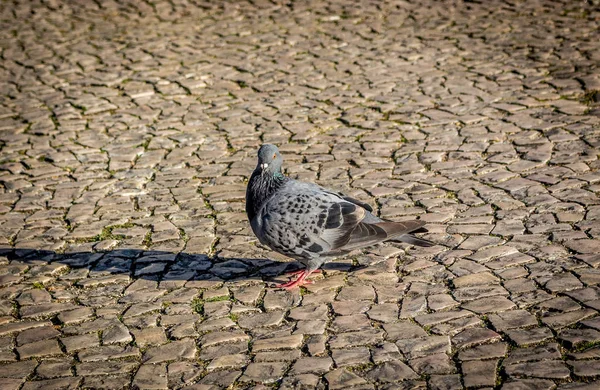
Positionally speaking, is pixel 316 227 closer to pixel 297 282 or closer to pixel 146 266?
pixel 297 282

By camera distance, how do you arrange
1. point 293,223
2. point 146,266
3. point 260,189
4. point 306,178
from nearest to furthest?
point 293,223 < point 260,189 < point 146,266 < point 306,178

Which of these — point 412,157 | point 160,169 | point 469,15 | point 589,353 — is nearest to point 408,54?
point 469,15

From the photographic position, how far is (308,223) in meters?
5.84

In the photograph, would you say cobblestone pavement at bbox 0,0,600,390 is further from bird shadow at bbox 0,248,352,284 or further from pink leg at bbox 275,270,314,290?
pink leg at bbox 275,270,314,290

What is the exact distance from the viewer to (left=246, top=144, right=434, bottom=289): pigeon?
5.83 metres

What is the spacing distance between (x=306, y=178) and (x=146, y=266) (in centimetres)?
209

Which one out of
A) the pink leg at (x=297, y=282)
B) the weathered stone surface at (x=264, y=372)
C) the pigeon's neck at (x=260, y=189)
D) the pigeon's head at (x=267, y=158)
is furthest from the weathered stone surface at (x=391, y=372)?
the pigeon's head at (x=267, y=158)

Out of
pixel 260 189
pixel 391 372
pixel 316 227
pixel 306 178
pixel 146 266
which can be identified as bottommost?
pixel 146 266

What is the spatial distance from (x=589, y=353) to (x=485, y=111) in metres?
4.67

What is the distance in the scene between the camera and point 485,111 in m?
9.03

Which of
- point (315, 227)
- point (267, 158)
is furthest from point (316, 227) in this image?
point (267, 158)

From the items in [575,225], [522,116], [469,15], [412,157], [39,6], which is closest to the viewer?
[575,225]

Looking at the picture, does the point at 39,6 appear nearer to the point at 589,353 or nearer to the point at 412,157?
the point at 412,157

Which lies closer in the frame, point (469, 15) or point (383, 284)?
point (383, 284)
